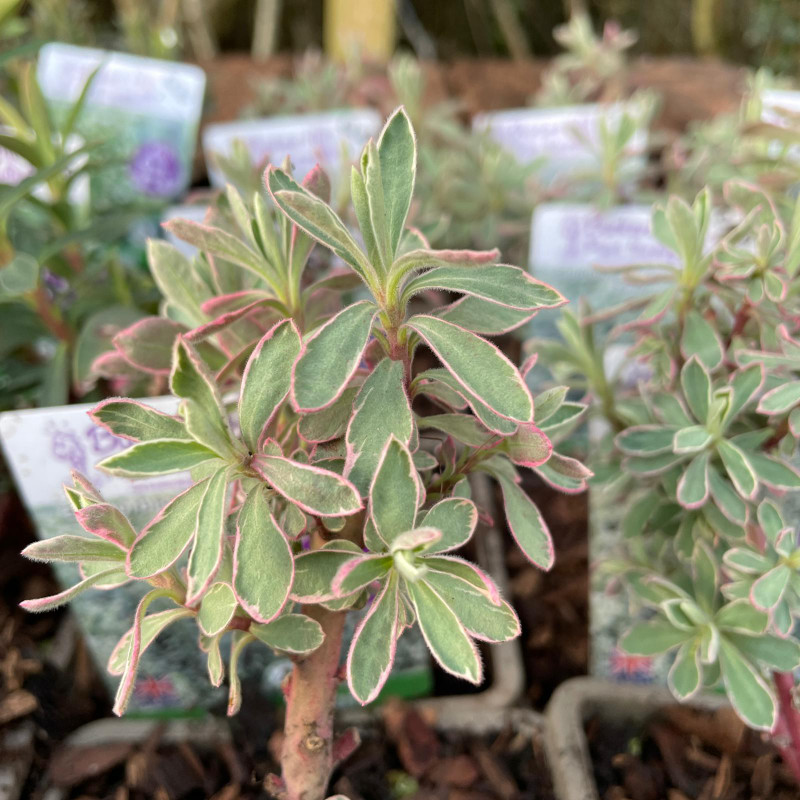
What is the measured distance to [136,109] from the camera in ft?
4.98

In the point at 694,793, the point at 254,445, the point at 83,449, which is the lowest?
the point at 694,793

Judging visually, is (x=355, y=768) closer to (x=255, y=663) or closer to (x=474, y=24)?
(x=255, y=663)

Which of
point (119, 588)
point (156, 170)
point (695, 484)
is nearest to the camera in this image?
point (695, 484)

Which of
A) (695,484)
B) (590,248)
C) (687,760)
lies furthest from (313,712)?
(590,248)

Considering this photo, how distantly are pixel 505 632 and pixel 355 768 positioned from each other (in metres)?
0.49

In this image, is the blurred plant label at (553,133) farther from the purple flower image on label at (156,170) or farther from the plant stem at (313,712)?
the plant stem at (313,712)

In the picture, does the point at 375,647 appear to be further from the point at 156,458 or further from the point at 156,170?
the point at 156,170

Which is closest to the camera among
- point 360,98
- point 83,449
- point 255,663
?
point 83,449

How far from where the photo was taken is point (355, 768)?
2.89 ft

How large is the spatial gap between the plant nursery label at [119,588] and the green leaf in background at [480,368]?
36 cm

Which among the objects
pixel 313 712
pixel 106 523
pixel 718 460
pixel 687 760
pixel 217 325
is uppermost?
pixel 217 325

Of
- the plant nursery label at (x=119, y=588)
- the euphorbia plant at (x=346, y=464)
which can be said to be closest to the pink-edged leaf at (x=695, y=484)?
the euphorbia plant at (x=346, y=464)

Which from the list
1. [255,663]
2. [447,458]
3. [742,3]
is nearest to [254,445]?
[447,458]

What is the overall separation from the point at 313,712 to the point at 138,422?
312mm
